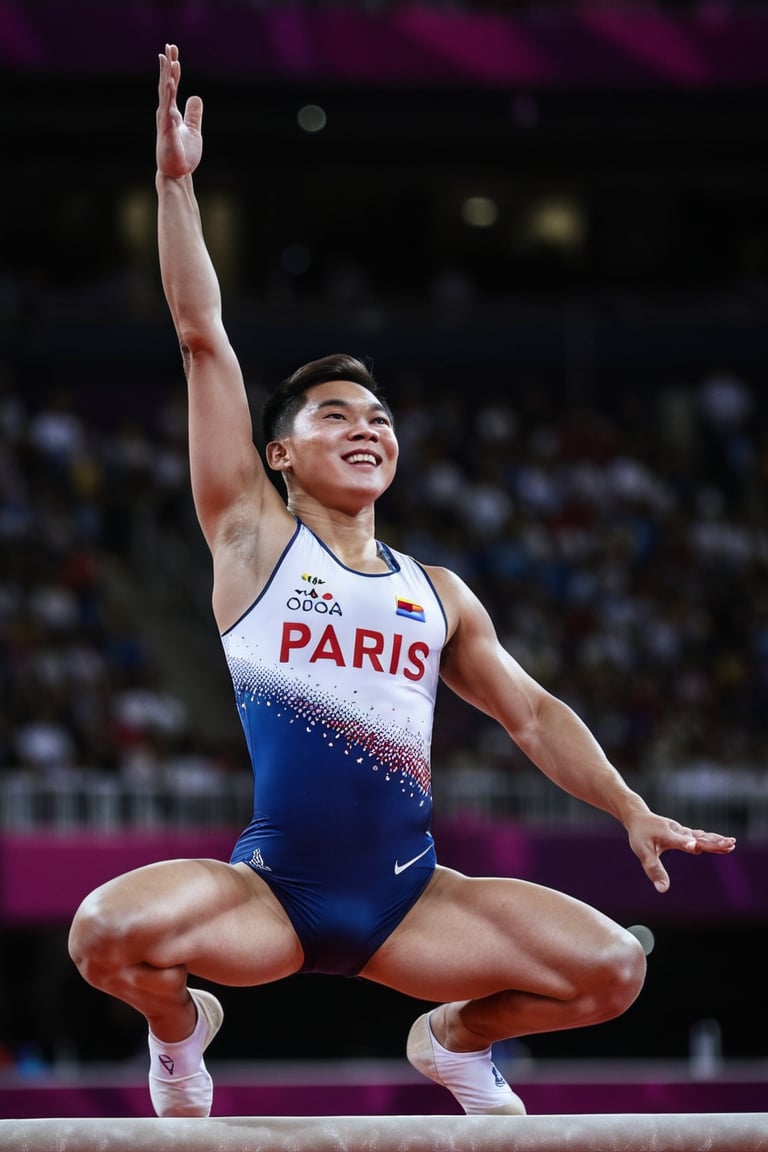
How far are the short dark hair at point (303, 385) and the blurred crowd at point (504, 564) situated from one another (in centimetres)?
939

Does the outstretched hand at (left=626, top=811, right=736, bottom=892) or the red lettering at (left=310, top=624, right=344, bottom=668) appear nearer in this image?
the outstretched hand at (left=626, top=811, right=736, bottom=892)

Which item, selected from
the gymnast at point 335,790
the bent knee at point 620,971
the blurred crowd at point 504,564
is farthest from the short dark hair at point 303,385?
the blurred crowd at point 504,564

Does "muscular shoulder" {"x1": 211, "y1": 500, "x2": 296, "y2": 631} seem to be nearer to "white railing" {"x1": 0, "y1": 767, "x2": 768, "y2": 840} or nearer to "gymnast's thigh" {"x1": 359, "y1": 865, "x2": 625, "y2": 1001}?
"gymnast's thigh" {"x1": 359, "y1": 865, "x2": 625, "y2": 1001}

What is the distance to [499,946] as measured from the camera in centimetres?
480

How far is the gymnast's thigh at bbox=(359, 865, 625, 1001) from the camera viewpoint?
479cm

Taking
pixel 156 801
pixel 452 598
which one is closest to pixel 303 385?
pixel 452 598

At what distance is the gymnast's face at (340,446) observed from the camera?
5.19 meters

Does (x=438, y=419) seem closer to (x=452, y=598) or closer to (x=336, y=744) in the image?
(x=452, y=598)

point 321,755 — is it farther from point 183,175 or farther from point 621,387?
point 621,387

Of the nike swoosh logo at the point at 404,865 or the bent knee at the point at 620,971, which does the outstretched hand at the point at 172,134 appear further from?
the bent knee at the point at 620,971

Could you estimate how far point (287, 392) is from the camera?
5.38 metres

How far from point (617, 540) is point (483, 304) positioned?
16.0 ft

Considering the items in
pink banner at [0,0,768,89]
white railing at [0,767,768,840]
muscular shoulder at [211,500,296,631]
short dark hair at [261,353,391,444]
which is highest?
pink banner at [0,0,768,89]

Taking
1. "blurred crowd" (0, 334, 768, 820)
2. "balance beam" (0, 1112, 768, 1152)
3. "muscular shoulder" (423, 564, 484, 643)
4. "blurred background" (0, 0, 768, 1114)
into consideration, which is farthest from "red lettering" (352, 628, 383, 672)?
"blurred crowd" (0, 334, 768, 820)
